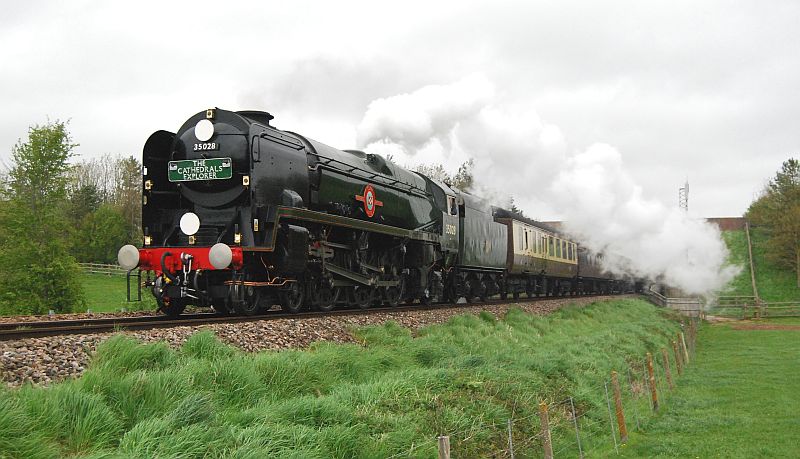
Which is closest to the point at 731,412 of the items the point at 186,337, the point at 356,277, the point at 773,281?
the point at 356,277

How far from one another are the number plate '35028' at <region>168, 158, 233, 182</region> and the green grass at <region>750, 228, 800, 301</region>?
200ft

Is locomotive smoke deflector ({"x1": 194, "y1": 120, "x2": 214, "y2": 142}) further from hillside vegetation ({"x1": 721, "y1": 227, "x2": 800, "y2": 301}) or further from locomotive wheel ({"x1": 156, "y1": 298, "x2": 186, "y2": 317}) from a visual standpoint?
hillside vegetation ({"x1": 721, "y1": 227, "x2": 800, "y2": 301})

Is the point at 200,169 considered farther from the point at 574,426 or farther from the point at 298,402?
the point at 574,426

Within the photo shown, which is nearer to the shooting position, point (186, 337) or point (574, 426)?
point (186, 337)

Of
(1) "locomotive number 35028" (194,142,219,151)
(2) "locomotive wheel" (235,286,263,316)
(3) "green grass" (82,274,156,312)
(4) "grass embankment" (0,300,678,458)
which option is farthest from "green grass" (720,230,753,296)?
(1) "locomotive number 35028" (194,142,219,151)

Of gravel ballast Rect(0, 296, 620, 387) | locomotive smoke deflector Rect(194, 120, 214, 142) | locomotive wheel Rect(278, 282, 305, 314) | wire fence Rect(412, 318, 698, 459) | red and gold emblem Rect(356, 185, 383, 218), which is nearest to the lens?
gravel ballast Rect(0, 296, 620, 387)

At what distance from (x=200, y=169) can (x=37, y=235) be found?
15.6 m

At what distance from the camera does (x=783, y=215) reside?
6394cm

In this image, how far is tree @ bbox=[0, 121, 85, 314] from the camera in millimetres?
23859

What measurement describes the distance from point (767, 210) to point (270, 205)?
72.6m

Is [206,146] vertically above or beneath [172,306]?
above

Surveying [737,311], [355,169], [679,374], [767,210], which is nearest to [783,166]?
[767,210]

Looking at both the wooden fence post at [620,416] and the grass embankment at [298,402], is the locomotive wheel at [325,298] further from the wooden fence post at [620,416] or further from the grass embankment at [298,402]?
the wooden fence post at [620,416]

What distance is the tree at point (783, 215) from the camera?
2411 inches
